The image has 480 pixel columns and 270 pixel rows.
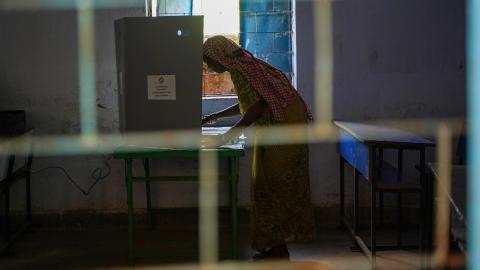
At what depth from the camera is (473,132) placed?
3.38 m

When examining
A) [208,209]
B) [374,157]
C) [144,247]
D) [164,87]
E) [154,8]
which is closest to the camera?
[164,87]

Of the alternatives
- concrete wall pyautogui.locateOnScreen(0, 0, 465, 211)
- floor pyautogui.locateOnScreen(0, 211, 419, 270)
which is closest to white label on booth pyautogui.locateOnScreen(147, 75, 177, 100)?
floor pyautogui.locateOnScreen(0, 211, 419, 270)

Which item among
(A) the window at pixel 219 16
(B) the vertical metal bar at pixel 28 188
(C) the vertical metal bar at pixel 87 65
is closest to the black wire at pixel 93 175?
(B) the vertical metal bar at pixel 28 188

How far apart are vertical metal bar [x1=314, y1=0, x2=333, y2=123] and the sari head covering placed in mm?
1013

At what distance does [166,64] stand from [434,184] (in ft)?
4.38

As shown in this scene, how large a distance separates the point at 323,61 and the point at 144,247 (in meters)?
1.62

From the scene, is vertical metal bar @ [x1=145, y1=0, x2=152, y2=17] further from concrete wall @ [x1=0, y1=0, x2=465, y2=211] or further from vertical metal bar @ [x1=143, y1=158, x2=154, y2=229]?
vertical metal bar @ [x1=143, y1=158, x2=154, y2=229]

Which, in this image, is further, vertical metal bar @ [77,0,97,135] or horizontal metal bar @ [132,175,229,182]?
vertical metal bar @ [77,0,97,135]

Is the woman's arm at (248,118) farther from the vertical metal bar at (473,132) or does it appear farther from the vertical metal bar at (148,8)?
the vertical metal bar at (148,8)

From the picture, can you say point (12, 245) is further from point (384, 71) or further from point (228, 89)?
point (384, 71)

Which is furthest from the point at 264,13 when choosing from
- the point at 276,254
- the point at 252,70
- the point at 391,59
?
the point at 276,254

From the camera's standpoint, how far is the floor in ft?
11.8

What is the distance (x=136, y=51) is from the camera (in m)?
3.12

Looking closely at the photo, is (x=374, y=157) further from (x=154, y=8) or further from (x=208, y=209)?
(x=154, y=8)
